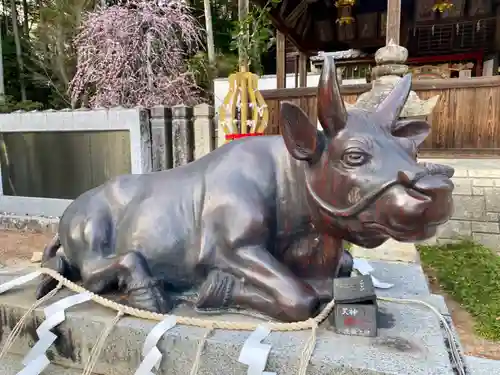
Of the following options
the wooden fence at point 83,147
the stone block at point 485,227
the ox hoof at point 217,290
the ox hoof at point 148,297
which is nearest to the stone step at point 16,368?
the ox hoof at point 148,297

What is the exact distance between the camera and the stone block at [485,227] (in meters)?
5.14

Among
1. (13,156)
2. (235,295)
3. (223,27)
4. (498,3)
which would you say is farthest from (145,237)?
(223,27)

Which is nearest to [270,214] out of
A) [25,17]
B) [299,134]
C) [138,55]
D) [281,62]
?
[299,134]

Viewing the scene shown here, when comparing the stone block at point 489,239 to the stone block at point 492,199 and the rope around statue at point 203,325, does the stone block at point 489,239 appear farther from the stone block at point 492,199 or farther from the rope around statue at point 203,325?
the rope around statue at point 203,325

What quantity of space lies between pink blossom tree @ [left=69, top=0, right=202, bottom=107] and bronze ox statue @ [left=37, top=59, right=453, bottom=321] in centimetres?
1133

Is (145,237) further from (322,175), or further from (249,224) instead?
(322,175)

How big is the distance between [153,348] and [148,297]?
0.66ft

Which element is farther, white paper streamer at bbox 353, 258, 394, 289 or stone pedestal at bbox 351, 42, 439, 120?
stone pedestal at bbox 351, 42, 439, 120

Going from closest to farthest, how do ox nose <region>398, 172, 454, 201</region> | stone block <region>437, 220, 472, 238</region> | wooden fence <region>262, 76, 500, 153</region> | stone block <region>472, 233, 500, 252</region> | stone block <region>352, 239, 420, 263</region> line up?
1. ox nose <region>398, 172, 454, 201</region>
2. stone block <region>352, 239, 420, 263</region>
3. stone block <region>472, 233, 500, 252</region>
4. stone block <region>437, 220, 472, 238</region>
5. wooden fence <region>262, 76, 500, 153</region>

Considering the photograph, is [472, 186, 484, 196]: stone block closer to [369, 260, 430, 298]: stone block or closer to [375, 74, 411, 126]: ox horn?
[369, 260, 430, 298]: stone block

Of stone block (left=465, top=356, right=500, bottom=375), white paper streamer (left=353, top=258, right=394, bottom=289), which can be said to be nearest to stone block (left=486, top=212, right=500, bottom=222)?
white paper streamer (left=353, top=258, right=394, bottom=289)

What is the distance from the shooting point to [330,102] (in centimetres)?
134

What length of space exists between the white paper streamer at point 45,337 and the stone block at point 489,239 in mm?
4959

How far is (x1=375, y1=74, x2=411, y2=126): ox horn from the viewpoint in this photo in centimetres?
141
